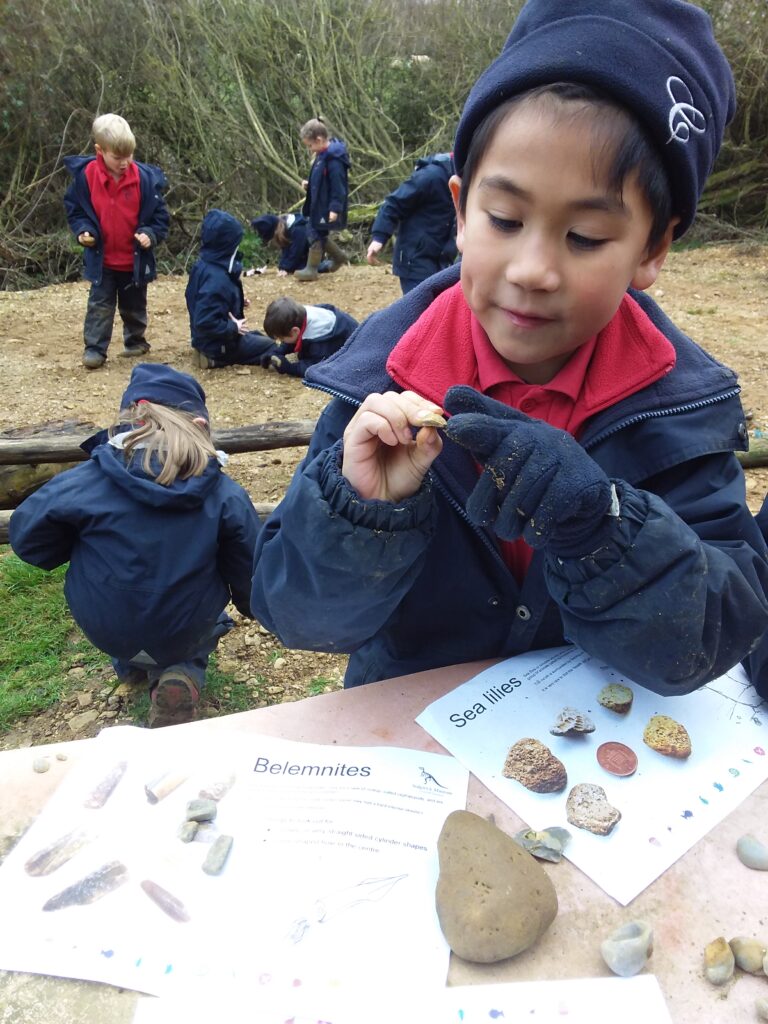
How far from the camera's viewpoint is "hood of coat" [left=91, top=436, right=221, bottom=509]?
231 cm

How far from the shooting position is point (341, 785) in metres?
1.17

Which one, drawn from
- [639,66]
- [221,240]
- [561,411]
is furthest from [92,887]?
[221,240]

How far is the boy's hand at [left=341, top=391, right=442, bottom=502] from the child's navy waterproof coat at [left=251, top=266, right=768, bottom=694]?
29mm

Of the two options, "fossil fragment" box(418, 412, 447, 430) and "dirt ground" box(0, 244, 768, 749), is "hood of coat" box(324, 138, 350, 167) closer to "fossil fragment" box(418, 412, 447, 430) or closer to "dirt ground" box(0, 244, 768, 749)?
"dirt ground" box(0, 244, 768, 749)

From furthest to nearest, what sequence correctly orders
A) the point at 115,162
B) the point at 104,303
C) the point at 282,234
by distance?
the point at 282,234
the point at 104,303
the point at 115,162

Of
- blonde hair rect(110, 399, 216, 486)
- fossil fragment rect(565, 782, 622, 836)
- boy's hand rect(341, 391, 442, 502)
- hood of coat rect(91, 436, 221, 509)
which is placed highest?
boy's hand rect(341, 391, 442, 502)

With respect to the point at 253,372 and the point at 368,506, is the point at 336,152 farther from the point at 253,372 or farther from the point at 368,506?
the point at 368,506

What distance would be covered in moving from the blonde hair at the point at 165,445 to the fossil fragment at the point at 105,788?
1273mm

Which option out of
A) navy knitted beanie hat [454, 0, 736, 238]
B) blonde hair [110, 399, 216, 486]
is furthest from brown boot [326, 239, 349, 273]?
navy knitted beanie hat [454, 0, 736, 238]

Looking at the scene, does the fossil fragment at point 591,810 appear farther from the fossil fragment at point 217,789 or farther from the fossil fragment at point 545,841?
the fossil fragment at point 217,789

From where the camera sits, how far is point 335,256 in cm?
994

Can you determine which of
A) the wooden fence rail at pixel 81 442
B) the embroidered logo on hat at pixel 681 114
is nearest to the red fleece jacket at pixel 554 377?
the embroidered logo on hat at pixel 681 114

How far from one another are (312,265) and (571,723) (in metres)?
8.96

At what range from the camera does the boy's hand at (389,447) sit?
1.13m
